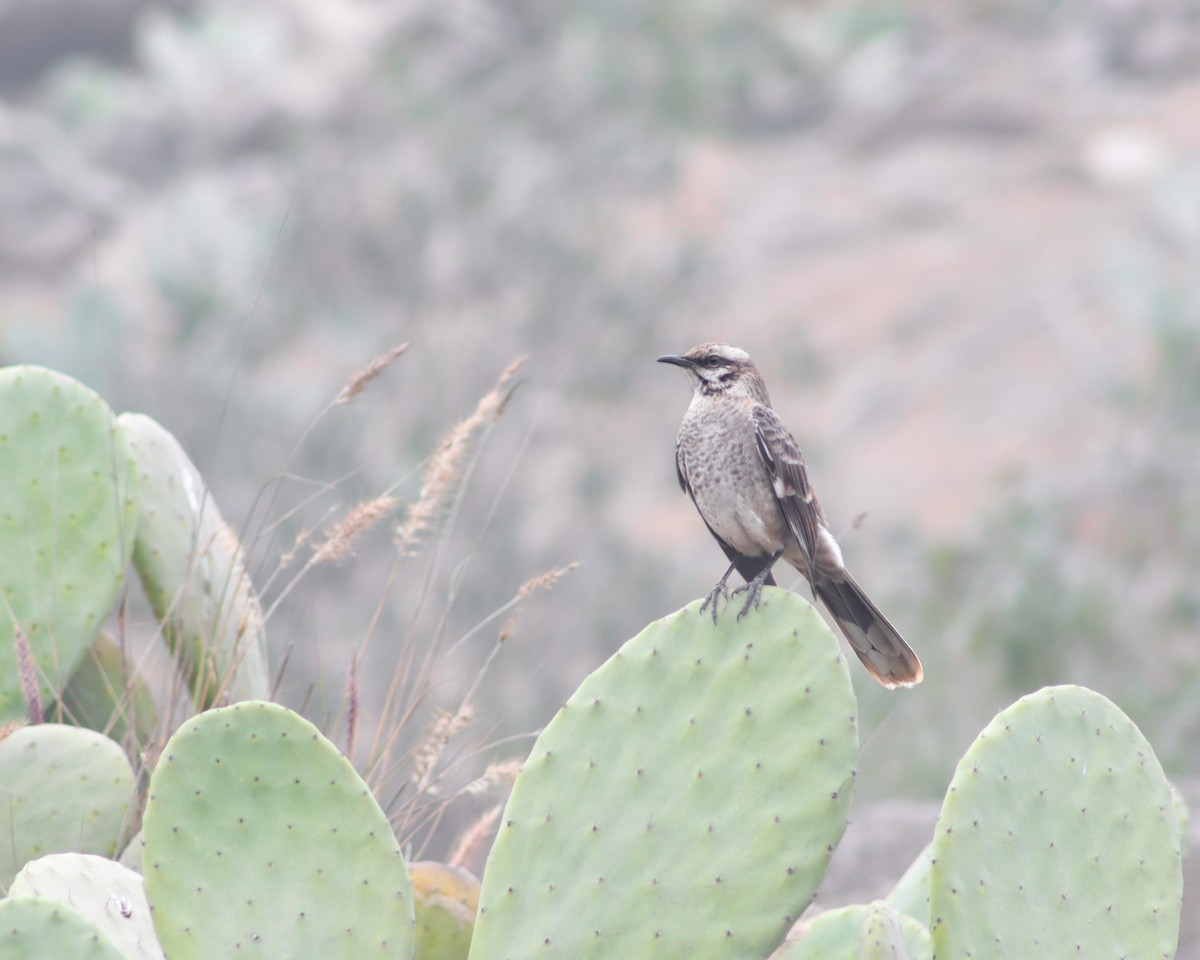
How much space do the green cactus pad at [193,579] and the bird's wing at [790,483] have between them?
1018 mm

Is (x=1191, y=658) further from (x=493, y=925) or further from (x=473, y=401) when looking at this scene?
(x=493, y=925)

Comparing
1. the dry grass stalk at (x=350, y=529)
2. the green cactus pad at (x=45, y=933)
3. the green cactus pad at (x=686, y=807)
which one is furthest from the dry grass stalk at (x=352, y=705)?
the green cactus pad at (x=45, y=933)

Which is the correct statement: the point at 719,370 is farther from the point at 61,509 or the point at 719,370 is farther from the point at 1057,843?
the point at 61,509

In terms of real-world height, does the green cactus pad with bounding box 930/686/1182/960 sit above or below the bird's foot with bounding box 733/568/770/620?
below

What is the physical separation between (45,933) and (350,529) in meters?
0.92

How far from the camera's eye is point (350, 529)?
2592 millimetres

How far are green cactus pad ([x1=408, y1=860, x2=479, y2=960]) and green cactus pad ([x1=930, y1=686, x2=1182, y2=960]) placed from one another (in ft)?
2.70

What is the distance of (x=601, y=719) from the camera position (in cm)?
220

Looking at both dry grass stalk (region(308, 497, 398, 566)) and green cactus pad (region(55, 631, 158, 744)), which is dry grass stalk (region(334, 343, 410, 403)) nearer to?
dry grass stalk (region(308, 497, 398, 566))

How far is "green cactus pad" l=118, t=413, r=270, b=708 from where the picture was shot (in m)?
2.81

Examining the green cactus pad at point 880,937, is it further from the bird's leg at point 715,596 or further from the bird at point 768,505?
the bird at point 768,505

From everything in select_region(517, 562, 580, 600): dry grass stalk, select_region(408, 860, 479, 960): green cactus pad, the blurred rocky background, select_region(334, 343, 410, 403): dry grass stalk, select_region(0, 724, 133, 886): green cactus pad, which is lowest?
the blurred rocky background

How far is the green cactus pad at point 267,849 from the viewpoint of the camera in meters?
2.09

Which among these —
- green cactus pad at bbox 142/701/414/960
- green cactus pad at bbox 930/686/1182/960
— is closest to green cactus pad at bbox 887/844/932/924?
green cactus pad at bbox 930/686/1182/960
